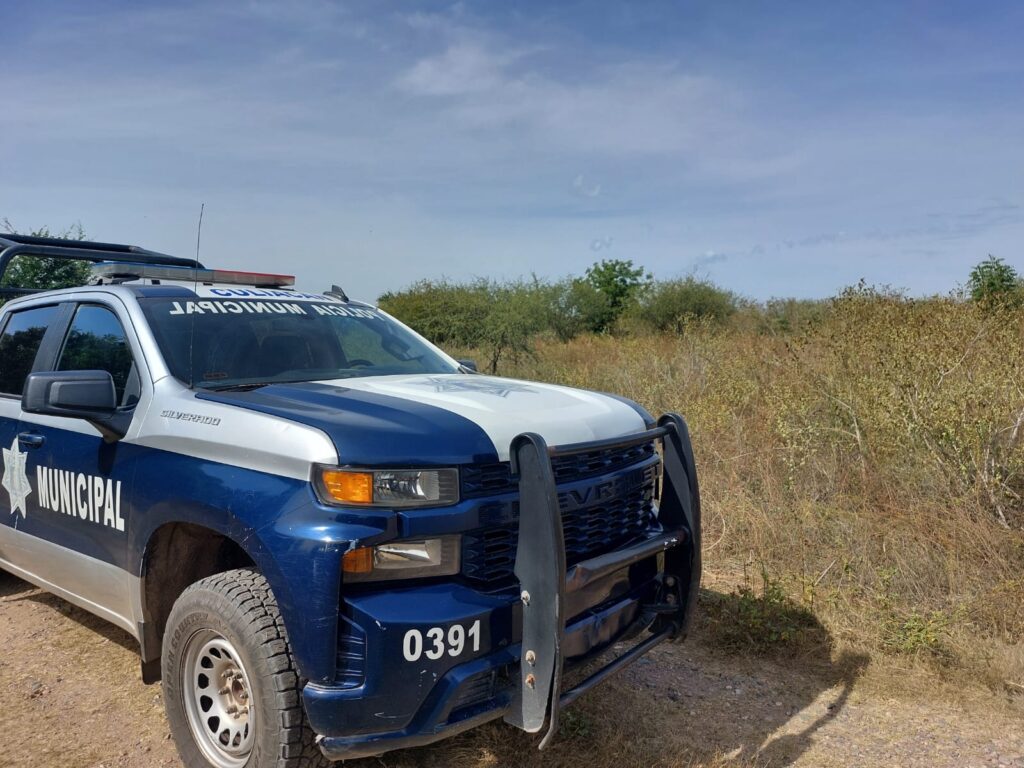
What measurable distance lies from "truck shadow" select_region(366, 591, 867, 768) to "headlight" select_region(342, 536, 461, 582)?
1.11 m

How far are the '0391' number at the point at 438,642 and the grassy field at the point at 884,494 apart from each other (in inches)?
97.6

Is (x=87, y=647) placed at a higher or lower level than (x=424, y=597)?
lower

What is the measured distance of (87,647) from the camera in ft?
14.8

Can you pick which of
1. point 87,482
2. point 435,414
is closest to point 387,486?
point 435,414

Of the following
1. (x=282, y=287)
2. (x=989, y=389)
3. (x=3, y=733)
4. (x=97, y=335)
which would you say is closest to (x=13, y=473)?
(x=97, y=335)

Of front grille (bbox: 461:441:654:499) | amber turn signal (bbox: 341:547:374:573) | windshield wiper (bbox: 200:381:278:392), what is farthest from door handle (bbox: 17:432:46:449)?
front grille (bbox: 461:441:654:499)

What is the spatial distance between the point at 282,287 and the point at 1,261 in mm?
1999

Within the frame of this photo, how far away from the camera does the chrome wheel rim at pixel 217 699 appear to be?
114 inches

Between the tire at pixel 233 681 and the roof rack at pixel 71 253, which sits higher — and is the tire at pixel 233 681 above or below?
below

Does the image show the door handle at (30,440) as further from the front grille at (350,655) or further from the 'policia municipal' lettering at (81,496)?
the front grille at (350,655)

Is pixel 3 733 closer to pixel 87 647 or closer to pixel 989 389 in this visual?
pixel 87 647

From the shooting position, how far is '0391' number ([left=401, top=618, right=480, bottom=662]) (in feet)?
8.29

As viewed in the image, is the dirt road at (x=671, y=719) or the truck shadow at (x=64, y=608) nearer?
the dirt road at (x=671, y=719)

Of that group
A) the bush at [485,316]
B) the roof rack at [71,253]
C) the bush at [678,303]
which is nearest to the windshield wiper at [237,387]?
the roof rack at [71,253]
